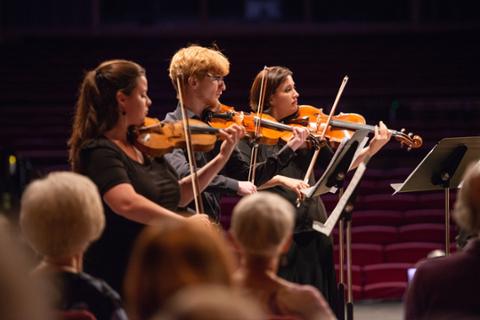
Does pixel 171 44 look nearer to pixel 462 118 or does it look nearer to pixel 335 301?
pixel 462 118

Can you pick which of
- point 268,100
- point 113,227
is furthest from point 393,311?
point 113,227

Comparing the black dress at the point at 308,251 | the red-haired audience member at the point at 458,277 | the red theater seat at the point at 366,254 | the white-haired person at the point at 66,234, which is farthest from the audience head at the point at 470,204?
the red theater seat at the point at 366,254

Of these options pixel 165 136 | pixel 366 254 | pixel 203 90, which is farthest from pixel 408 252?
pixel 165 136

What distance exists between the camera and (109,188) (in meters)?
2.77

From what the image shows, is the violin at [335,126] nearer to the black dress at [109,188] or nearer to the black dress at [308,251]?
the black dress at [308,251]

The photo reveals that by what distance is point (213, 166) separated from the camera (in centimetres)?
315

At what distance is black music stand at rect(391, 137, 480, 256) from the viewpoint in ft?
12.1

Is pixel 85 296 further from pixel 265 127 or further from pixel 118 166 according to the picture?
pixel 265 127

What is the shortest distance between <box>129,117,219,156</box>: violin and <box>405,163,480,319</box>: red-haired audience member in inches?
41.0

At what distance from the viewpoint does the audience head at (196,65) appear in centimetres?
349

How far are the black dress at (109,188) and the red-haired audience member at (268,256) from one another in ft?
2.82

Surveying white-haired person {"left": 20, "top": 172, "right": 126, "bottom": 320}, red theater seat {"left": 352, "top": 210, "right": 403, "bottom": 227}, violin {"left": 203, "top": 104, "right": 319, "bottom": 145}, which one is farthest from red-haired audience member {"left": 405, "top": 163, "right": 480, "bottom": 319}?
red theater seat {"left": 352, "top": 210, "right": 403, "bottom": 227}

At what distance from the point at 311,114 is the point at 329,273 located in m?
0.73

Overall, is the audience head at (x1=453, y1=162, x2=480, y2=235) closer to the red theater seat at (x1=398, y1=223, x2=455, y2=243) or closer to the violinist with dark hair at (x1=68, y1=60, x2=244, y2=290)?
the violinist with dark hair at (x1=68, y1=60, x2=244, y2=290)
